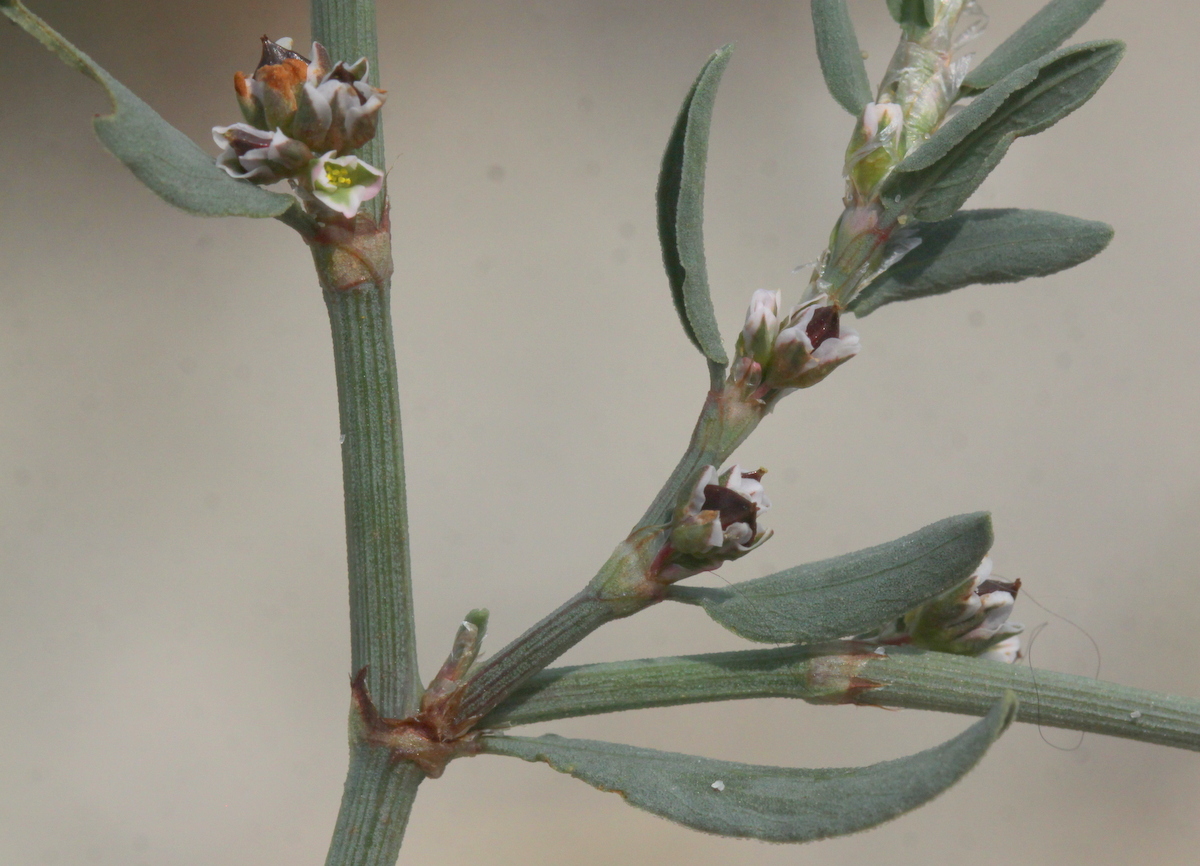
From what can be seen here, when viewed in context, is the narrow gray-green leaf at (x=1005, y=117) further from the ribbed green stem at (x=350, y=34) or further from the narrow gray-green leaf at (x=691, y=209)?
the ribbed green stem at (x=350, y=34)

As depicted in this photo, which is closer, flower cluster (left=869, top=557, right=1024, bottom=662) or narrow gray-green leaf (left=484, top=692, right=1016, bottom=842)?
narrow gray-green leaf (left=484, top=692, right=1016, bottom=842)

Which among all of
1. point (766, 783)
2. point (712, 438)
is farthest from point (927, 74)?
point (766, 783)

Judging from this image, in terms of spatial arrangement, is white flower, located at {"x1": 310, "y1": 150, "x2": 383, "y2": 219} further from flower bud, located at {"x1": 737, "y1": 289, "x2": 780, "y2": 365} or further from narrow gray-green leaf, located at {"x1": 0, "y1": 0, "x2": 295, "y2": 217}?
flower bud, located at {"x1": 737, "y1": 289, "x2": 780, "y2": 365}

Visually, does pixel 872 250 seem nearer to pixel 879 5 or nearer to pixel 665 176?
pixel 665 176

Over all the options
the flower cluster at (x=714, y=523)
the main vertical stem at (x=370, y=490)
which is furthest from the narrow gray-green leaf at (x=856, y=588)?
the main vertical stem at (x=370, y=490)

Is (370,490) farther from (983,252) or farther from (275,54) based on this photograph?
(983,252)

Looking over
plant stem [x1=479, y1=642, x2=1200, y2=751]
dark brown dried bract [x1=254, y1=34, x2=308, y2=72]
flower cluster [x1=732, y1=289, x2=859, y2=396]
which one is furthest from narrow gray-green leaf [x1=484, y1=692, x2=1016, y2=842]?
dark brown dried bract [x1=254, y1=34, x2=308, y2=72]
